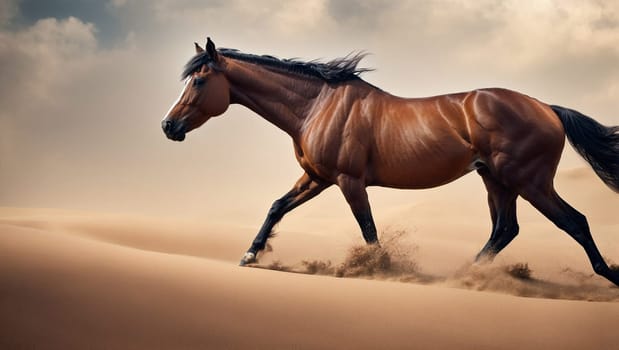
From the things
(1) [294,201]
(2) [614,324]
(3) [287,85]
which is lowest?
(2) [614,324]

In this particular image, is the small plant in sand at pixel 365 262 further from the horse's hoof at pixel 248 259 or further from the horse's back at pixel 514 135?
the horse's back at pixel 514 135

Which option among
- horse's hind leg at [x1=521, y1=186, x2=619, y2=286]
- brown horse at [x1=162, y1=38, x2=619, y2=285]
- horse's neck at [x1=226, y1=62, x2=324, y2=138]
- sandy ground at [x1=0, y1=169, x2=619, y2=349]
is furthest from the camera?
horse's neck at [x1=226, y1=62, x2=324, y2=138]

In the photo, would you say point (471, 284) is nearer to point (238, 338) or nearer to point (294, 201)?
point (294, 201)

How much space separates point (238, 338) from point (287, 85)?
13.3 feet

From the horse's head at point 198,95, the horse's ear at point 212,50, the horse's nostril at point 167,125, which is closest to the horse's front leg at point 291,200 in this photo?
the horse's head at point 198,95

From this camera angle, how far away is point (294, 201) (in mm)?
7199

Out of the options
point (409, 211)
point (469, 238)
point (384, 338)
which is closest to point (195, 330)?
point (384, 338)

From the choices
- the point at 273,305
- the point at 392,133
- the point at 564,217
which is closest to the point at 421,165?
the point at 392,133

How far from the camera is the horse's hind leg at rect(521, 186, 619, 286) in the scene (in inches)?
245

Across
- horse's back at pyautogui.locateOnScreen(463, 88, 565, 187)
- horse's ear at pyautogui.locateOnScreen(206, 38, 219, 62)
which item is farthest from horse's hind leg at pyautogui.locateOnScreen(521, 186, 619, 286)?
horse's ear at pyautogui.locateOnScreen(206, 38, 219, 62)

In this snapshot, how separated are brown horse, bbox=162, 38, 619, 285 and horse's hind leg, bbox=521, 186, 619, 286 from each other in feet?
0.03

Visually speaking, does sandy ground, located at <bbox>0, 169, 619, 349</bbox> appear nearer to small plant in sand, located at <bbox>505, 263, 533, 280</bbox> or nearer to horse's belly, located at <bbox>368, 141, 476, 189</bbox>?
small plant in sand, located at <bbox>505, 263, 533, 280</bbox>

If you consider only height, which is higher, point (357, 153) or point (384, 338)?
point (357, 153)

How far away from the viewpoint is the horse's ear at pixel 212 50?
7.09 metres
